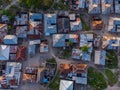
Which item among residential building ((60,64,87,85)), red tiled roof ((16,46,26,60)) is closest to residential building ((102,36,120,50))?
residential building ((60,64,87,85))

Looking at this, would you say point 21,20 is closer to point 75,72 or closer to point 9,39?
point 9,39

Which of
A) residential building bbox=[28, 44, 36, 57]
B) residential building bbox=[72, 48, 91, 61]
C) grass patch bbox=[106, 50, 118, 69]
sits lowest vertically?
grass patch bbox=[106, 50, 118, 69]

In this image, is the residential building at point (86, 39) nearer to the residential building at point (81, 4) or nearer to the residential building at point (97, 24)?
the residential building at point (97, 24)

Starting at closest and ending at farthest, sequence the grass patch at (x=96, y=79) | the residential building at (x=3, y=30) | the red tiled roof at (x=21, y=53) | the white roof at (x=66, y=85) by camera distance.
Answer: the white roof at (x=66, y=85)
the grass patch at (x=96, y=79)
the red tiled roof at (x=21, y=53)
the residential building at (x=3, y=30)

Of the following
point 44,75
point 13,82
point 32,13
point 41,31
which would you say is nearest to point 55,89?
point 44,75

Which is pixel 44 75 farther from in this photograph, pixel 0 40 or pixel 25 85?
pixel 0 40

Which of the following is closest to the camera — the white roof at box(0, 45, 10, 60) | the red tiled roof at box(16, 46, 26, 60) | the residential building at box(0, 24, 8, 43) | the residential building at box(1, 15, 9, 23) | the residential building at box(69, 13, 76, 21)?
the red tiled roof at box(16, 46, 26, 60)

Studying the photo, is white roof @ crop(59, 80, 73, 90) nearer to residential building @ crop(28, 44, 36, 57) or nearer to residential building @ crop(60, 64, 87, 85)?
residential building @ crop(60, 64, 87, 85)

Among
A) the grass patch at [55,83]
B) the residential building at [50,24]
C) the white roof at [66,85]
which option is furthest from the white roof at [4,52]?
the white roof at [66,85]
